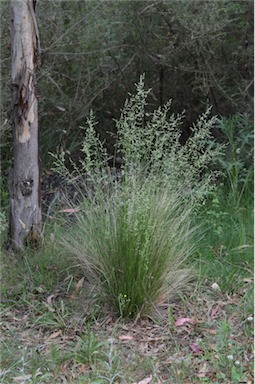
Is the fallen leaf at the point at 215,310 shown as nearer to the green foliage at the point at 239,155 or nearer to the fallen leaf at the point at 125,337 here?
the fallen leaf at the point at 125,337

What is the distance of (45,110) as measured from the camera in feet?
23.3

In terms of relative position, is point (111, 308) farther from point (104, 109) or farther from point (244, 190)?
point (104, 109)

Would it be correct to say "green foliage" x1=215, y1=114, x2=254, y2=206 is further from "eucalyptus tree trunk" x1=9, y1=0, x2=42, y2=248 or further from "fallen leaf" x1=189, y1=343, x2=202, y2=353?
"fallen leaf" x1=189, y1=343, x2=202, y2=353

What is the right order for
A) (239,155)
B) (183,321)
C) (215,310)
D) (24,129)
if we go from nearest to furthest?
(183,321), (215,310), (24,129), (239,155)

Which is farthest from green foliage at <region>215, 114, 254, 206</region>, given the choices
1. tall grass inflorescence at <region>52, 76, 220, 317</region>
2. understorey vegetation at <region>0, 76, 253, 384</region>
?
tall grass inflorescence at <region>52, 76, 220, 317</region>

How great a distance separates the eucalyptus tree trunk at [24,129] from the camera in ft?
16.0

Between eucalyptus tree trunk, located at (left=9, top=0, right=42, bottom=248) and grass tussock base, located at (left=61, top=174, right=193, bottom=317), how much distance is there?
839 mm

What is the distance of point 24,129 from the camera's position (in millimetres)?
4996

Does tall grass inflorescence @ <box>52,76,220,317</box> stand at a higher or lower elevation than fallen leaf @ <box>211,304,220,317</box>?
higher

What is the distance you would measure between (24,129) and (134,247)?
1581 millimetres

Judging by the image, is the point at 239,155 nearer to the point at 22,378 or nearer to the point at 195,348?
the point at 195,348

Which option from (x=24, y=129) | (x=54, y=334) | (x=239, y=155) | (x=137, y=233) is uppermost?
(x=24, y=129)

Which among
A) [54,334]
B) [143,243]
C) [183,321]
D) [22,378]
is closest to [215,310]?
[183,321]

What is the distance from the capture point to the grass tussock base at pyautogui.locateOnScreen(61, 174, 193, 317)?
157 inches
